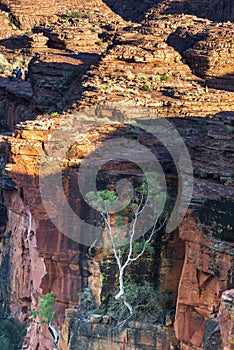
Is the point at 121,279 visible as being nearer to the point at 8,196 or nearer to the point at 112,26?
the point at 8,196

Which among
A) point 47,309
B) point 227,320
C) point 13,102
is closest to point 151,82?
point 47,309

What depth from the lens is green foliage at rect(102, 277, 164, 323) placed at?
40.9m

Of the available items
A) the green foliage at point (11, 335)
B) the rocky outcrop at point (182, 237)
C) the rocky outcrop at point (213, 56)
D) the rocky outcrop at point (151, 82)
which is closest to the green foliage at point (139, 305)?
the rocky outcrop at point (182, 237)

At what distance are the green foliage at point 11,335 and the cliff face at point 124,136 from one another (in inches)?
26.2

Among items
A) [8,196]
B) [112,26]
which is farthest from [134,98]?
[112,26]

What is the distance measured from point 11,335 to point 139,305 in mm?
10377

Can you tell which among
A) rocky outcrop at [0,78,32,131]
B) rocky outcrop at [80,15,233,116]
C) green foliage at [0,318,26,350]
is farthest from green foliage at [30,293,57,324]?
rocky outcrop at [0,78,32,131]

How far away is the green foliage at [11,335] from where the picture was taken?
49.9 m

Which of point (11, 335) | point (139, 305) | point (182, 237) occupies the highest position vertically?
point (182, 237)

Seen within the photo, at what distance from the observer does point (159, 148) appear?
46594 mm

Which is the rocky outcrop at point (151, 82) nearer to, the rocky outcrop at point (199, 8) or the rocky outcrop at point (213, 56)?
the rocky outcrop at point (213, 56)

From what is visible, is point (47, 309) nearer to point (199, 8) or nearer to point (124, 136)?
point (124, 136)

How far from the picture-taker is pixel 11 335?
50.6 metres

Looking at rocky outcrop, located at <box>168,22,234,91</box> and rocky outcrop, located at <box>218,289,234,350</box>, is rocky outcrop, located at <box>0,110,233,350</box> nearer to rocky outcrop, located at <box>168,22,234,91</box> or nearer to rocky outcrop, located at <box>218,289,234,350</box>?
rocky outcrop, located at <box>218,289,234,350</box>
